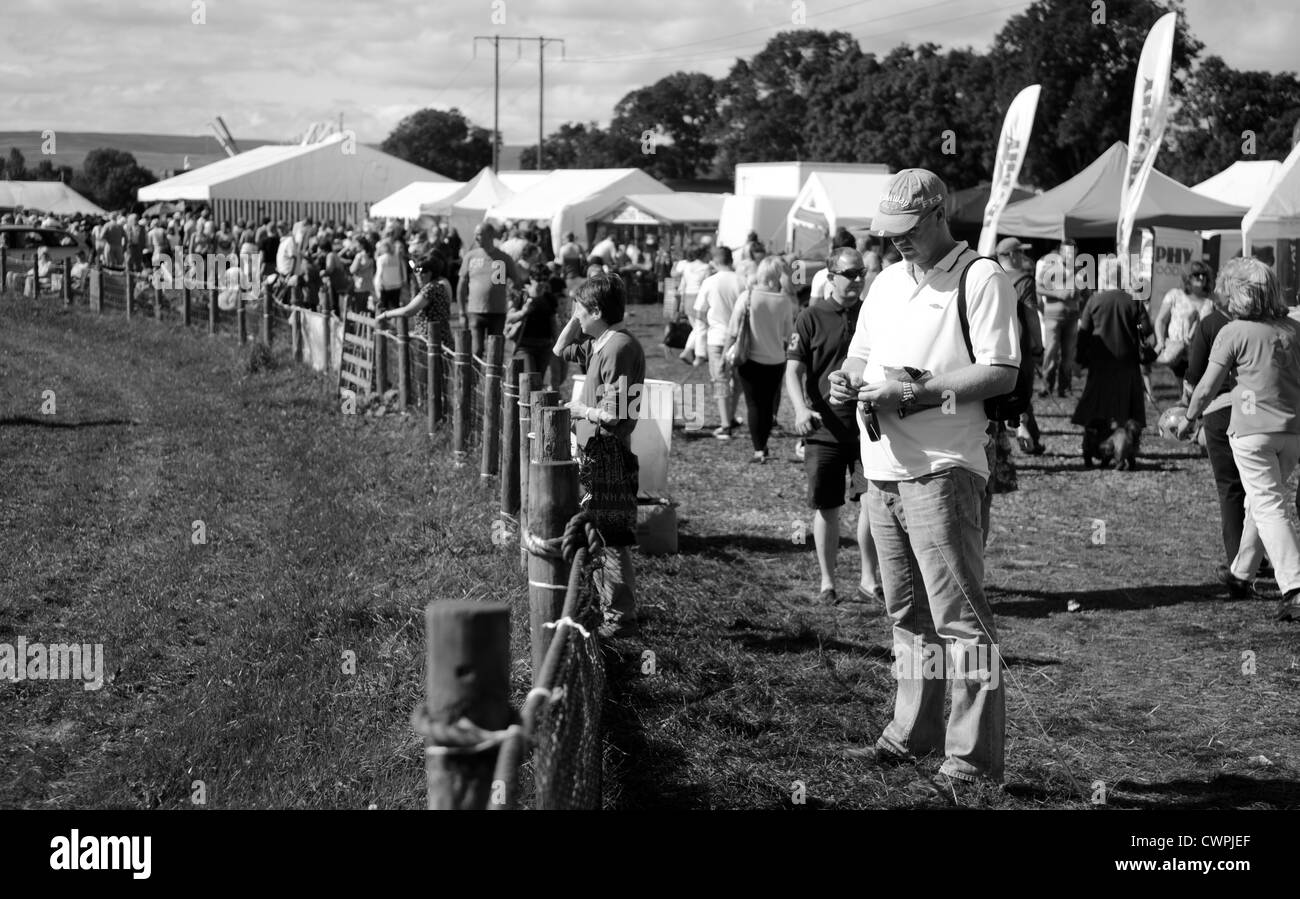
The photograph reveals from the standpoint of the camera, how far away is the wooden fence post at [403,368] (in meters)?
13.0

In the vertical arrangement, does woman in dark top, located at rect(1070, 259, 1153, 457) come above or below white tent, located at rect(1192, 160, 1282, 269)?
below

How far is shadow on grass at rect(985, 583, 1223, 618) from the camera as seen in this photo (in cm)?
768

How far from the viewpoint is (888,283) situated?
15.6 feet

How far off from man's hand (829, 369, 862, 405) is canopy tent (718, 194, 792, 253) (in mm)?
28275

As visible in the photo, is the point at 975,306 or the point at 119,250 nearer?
the point at 975,306

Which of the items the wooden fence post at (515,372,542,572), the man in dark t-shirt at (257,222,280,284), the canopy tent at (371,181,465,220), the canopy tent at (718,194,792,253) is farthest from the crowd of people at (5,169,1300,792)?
the canopy tent at (371,181,465,220)

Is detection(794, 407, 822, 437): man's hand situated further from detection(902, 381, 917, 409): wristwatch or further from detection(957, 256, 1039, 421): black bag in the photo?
detection(902, 381, 917, 409): wristwatch

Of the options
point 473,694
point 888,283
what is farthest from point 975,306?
point 473,694

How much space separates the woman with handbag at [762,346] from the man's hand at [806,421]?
464cm

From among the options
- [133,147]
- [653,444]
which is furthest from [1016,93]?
[133,147]

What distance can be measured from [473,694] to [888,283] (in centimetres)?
272

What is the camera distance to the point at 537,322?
13156 mm

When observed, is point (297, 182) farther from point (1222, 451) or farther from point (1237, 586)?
point (1237, 586)
